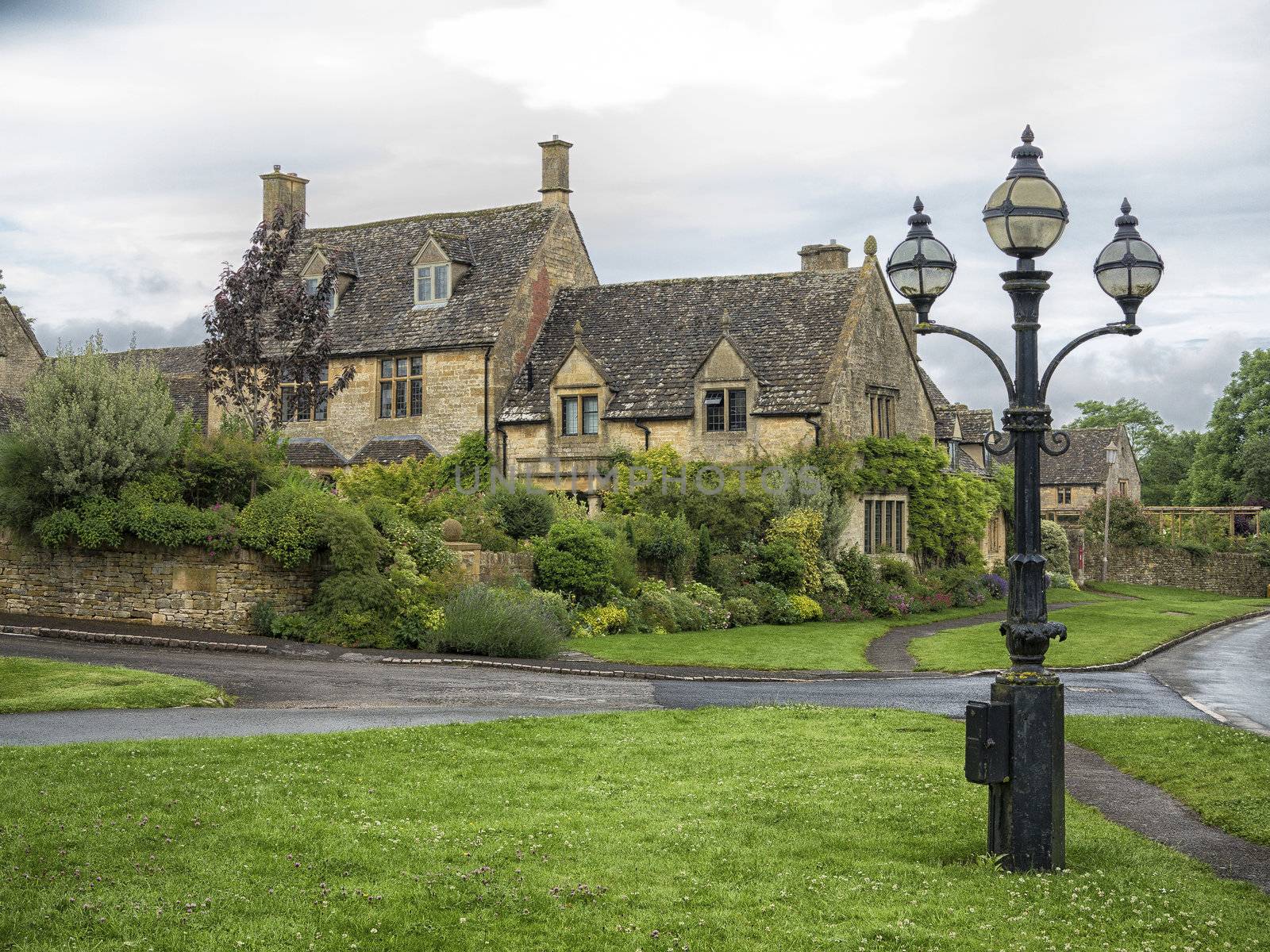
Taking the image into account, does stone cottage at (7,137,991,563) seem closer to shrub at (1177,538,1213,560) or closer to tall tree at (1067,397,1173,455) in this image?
shrub at (1177,538,1213,560)

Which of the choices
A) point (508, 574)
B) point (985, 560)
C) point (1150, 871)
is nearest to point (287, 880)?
point (1150, 871)

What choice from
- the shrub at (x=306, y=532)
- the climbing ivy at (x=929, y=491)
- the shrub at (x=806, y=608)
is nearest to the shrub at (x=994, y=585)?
the climbing ivy at (x=929, y=491)

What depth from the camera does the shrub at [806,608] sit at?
36.2 meters

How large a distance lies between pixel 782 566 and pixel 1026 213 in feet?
87.6

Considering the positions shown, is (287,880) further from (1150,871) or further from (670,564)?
(670,564)

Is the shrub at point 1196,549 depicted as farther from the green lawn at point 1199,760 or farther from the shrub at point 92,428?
the shrub at point 92,428

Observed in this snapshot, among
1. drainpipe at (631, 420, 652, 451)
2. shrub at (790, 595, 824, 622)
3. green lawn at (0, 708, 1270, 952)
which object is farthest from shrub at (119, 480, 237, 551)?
drainpipe at (631, 420, 652, 451)

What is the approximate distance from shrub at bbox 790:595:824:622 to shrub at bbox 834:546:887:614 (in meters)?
→ 2.11

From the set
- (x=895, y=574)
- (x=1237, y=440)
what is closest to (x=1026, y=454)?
(x=895, y=574)

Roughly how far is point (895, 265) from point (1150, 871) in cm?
505

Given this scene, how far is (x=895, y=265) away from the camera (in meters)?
11.0

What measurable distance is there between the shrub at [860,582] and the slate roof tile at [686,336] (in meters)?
4.52

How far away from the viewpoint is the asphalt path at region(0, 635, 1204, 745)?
52.9 ft

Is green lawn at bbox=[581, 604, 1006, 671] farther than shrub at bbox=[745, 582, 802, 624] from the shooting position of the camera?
No
